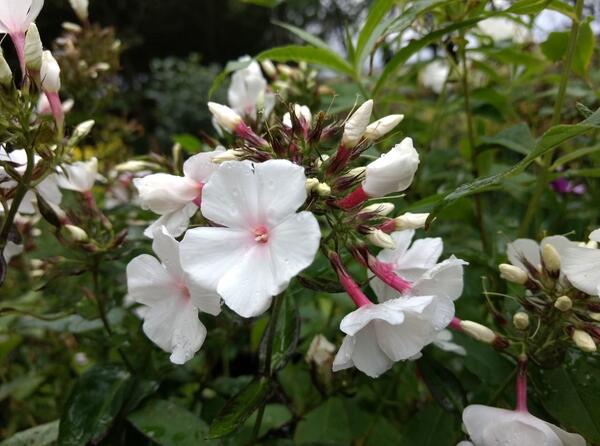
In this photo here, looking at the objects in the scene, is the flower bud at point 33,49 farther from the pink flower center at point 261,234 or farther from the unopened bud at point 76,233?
the pink flower center at point 261,234

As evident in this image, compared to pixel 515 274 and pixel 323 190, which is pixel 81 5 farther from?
pixel 515 274

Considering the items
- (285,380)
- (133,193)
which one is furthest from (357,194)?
(133,193)

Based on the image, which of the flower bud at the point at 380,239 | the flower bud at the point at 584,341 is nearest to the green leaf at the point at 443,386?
the flower bud at the point at 584,341

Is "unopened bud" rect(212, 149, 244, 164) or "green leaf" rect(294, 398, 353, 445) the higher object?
"unopened bud" rect(212, 149, 244, 164)

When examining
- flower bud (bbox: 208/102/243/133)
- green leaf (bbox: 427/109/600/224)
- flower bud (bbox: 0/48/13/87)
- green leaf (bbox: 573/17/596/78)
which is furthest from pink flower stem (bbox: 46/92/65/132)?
green leaf (bbox: 573/17/596/78)

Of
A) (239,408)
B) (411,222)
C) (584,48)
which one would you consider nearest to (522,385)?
(411,222)

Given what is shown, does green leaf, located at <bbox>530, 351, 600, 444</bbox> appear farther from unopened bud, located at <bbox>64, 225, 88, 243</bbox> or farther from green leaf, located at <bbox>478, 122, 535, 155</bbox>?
unopened bud, located at <bbox>64, 225, 88, 243</bbox>
